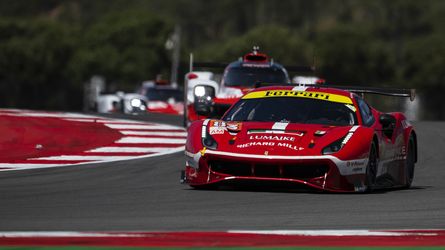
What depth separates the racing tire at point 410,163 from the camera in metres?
12.2

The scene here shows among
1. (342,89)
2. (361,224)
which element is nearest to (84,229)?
(361,224)

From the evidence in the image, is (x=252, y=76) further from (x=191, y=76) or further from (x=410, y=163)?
(x=410, y=163)

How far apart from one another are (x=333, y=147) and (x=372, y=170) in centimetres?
67

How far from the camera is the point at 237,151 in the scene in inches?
421

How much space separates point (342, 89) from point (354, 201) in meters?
2.66

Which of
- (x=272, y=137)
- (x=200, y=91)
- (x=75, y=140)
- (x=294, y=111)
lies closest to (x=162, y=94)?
(x=200, y=91)

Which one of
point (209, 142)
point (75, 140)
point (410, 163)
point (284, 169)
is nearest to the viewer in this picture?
point (284, 169)

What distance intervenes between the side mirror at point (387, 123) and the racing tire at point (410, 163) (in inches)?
21.7

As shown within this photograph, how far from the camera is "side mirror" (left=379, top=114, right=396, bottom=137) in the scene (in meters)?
11.6

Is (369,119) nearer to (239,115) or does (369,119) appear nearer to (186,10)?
(239,115)

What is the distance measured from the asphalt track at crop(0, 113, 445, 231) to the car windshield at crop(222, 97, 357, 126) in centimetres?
80

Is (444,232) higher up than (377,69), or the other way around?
(444,232)

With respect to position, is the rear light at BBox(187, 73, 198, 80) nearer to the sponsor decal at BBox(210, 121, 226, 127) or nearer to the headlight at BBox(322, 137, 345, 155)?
the sponsor decal at BBox(210, 121, 226, 127)

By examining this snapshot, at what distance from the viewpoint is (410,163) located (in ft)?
40.9
